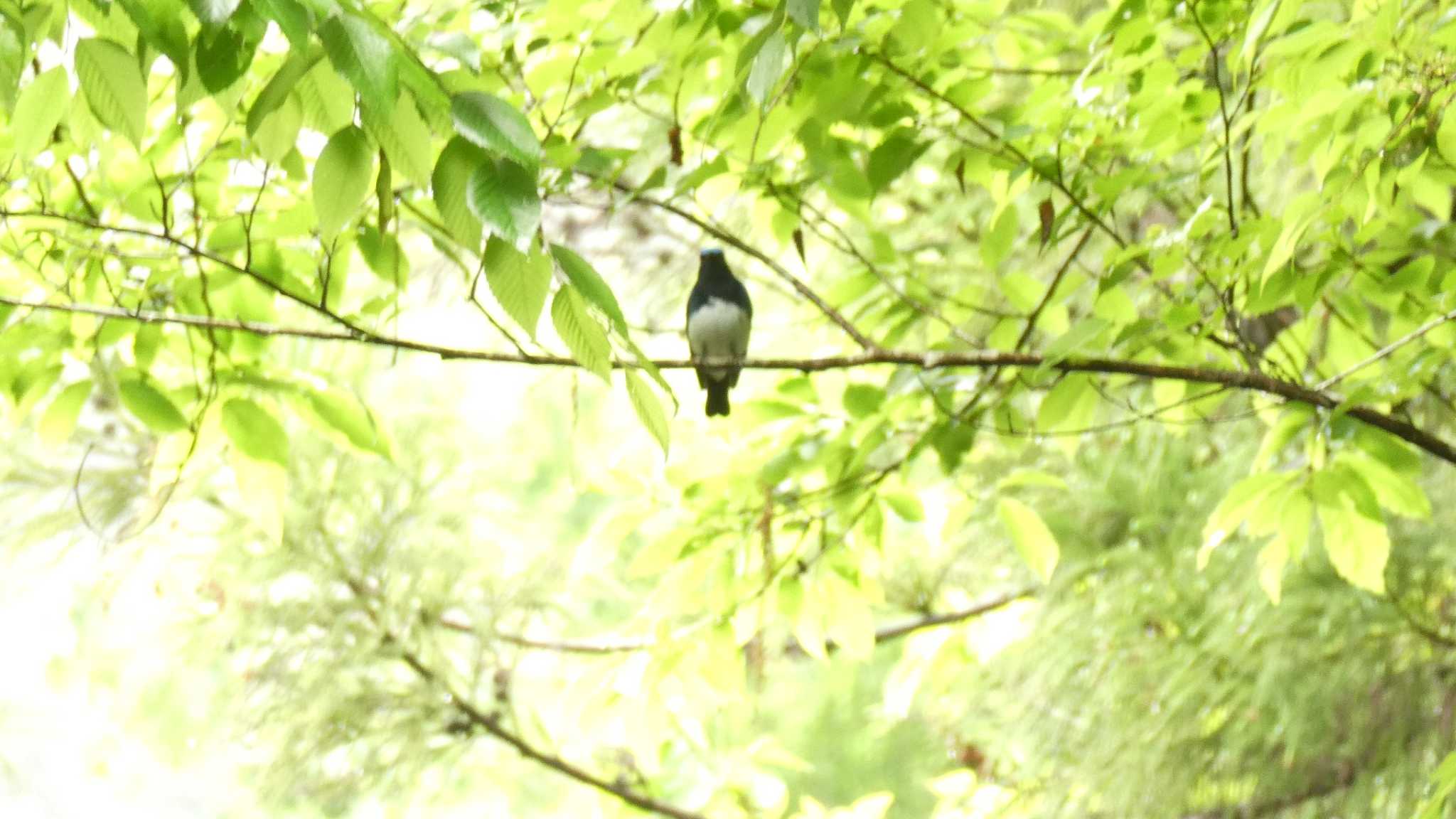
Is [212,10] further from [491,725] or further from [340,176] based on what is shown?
[491,725]

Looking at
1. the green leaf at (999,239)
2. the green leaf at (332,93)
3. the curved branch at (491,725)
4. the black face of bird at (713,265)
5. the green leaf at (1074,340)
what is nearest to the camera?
the green leaf at (332,93)

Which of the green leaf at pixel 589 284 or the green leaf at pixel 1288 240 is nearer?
the green leaf at pixel 589 284

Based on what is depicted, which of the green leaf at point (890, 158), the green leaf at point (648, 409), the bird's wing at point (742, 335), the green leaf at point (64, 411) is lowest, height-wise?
the green leaf at point (648, 409)

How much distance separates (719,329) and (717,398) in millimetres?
115

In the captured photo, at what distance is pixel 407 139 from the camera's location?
0.86m

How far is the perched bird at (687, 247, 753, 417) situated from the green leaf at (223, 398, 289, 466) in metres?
0.66

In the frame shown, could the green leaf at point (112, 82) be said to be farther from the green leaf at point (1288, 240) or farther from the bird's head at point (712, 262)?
the bird's head at point (712, 262)

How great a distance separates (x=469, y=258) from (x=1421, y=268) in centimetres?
175

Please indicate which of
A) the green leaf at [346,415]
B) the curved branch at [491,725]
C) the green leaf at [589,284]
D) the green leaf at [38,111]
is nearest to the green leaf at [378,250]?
the green leaf at [346,415]

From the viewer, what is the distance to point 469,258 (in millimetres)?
2646

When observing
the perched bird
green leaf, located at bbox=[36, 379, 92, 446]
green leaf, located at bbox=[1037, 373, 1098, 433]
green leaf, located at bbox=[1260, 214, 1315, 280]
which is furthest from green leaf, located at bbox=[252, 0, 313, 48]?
the perched bird

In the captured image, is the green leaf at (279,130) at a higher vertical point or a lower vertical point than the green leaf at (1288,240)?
higher

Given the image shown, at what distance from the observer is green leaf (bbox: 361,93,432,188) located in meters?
0.85

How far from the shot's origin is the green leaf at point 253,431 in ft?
4.71
